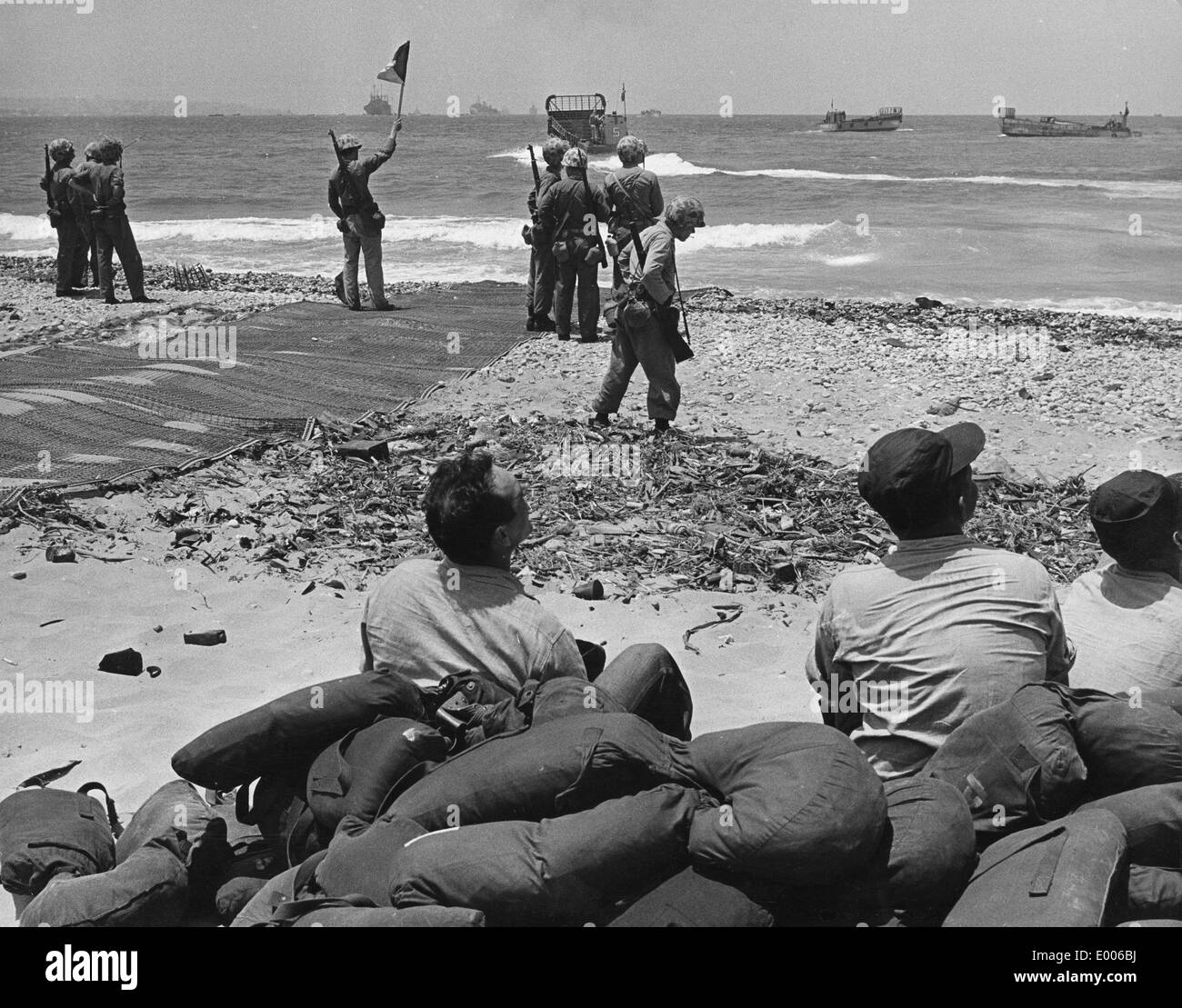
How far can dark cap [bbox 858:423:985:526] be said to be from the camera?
3021 mm

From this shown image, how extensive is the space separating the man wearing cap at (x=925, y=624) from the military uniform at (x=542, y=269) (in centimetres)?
786

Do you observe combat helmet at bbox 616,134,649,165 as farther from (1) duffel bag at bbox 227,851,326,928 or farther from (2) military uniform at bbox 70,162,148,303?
(1) duffel bag at bbox 227,851,326,928

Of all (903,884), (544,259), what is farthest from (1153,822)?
(544,259)

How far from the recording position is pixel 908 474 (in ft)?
9.93

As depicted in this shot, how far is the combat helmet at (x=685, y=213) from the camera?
7.21 metres

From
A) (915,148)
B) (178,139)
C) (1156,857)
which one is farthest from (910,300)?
(178,139)

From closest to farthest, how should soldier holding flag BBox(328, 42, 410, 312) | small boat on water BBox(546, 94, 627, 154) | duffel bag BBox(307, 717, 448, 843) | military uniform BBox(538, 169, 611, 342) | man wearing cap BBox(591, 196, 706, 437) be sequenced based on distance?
duffel bag BBox(307, 717, 448, 843) → man wearing cap BBox(591, 196, 706, 437) → military uniform BBox(538, 169, 611, 342) → soldier holding flag BBox(328, 42, 410, 312) → small boat on water BBox(546, 94, 627, 154)

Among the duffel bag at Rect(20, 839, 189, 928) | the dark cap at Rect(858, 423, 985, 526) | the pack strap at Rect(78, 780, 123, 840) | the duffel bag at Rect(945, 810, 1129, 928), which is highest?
the dark cap at Rect(858, 423, 985, 526)

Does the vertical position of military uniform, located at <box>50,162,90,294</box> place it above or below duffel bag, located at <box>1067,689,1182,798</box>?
above

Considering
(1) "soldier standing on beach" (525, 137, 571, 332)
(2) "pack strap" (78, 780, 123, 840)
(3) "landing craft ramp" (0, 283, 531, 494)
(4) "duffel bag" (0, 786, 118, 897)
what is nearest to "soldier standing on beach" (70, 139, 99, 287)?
(3) "landing craft ramp" (0, 283, 531, 494)

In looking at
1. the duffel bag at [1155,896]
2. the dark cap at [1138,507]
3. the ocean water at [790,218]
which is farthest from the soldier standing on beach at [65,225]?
the duffel bag at [1155,896]

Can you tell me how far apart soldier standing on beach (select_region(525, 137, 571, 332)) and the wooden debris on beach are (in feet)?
11.5

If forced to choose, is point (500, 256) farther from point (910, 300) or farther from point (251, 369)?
point (251, 369)

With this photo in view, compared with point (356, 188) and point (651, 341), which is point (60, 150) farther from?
point (651, 341)
